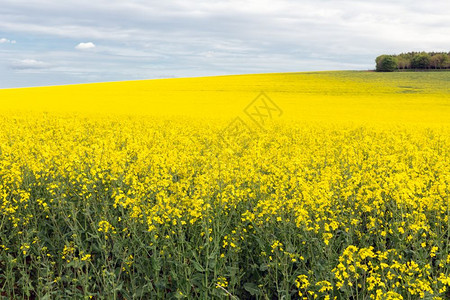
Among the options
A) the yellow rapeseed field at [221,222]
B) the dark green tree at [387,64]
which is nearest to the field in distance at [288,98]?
the dark green tree at [387,64]

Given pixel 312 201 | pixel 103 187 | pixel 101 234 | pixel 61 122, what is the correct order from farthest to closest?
pixel 61 122 → pixel 103 187 → pixel 101 234 → pixel 312 201

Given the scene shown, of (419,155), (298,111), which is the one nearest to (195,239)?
(419,155)

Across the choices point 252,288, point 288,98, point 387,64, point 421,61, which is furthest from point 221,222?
point 421,61

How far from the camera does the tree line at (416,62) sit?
74.9 meters

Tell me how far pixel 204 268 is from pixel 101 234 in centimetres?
199

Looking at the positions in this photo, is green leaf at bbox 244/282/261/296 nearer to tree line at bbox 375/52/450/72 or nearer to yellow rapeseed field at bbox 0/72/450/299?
yellow rapeseed field at bbox 0/72/450/299

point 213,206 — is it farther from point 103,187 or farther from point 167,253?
point 103,187

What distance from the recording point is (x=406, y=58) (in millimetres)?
82000

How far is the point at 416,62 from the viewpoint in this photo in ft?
253

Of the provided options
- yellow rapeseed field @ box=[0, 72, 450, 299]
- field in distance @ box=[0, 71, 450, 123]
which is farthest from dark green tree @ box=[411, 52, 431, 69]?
yellow rapeseed field @ box=[0, 72, 450, 299]

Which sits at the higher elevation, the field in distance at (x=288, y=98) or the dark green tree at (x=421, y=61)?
the dark green tree at (x=421, y=61)

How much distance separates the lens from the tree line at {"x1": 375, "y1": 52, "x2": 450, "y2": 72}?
246ft

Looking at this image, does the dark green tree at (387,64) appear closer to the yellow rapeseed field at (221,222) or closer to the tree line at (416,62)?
the tree line at (416,62)

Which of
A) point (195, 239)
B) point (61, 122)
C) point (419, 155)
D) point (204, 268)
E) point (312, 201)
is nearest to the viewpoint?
point (204, 268)
